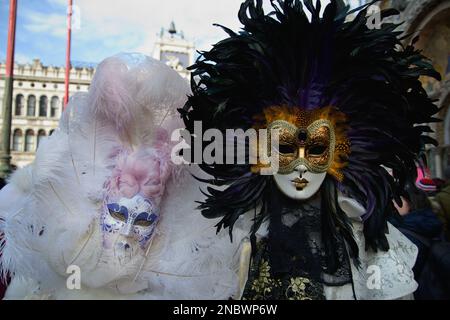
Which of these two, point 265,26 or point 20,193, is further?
point 20,193

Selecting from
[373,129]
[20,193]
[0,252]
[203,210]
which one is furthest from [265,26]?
[0,252]

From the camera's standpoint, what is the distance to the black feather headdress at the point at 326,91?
144 centimetres

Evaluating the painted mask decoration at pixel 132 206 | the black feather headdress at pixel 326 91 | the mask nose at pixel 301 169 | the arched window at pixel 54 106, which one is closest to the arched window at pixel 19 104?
the arched window at pixel 54 106

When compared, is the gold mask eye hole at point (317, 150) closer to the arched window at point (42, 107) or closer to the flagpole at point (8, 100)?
the flagpole at point (8, 100)

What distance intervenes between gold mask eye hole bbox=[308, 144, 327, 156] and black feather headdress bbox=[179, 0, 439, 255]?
143mm

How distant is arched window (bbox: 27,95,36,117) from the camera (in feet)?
90.4

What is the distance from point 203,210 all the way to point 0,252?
34.3 inches

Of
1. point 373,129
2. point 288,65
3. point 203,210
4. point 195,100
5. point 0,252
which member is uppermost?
point 288,65

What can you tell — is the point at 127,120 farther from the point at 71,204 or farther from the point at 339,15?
the point at 339,15

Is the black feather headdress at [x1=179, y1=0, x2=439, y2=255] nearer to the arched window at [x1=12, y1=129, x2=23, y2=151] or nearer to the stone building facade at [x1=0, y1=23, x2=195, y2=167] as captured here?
the stone building facade at [x1=0, y1=23, x2=195, y2=167]

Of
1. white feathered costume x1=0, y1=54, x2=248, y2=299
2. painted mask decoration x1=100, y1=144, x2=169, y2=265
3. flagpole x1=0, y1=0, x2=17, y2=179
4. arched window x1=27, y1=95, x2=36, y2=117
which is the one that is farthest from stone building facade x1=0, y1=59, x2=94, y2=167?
painted mask decoration x1=100, y1=144, x2=169, y2=265
